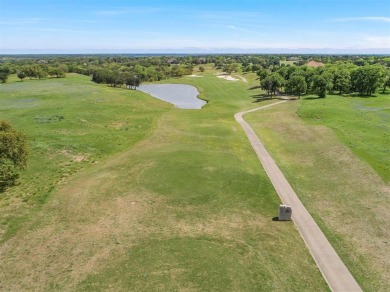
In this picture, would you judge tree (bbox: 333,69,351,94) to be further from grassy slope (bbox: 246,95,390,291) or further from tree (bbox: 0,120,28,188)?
tree (bbox: 0,120,28,188)

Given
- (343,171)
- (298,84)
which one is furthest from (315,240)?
(298,84)

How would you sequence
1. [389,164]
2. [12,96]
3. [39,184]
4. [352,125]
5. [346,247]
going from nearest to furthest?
[346,247] → [39,184] → [389,164] → [352,125] → [12,96]

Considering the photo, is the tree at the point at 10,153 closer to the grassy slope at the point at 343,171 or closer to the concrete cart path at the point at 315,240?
the concrete cart path at the point at 315,240

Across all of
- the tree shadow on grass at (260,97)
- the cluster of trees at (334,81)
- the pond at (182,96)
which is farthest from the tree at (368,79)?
the pond at (182,96)

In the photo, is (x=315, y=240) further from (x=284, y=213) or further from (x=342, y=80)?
(x=342, y=80)

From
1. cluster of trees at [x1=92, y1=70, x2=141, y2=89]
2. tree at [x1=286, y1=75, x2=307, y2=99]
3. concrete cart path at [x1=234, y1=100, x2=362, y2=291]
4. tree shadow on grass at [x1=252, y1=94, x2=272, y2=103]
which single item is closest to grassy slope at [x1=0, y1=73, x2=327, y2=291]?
concrete cart path at [x1=234, y1=100, x2=362, y2=291]

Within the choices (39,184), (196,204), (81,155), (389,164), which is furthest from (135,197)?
(389,164)

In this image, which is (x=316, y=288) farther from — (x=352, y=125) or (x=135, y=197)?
(x=352, y=125)
